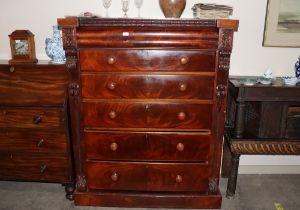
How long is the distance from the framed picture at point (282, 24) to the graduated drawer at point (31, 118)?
6.62ft

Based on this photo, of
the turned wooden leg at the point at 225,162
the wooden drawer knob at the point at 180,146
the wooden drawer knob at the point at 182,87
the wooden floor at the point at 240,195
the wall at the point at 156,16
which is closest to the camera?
the wooden drawer knob at the point at 182,87

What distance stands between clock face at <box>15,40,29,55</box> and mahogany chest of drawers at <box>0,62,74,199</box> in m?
0.21

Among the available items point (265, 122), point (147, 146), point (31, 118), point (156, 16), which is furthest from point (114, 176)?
point (156, 16)

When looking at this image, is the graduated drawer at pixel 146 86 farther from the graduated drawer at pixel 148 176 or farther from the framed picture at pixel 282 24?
the framed picture at pixel 282 24

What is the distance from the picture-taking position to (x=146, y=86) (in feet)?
6.90

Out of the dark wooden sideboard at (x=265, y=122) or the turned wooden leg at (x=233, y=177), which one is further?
the turned wooden leg at (x=233, y=177)

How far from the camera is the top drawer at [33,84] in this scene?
Result: 7.51 ft

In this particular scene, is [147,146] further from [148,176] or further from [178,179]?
[178,179]

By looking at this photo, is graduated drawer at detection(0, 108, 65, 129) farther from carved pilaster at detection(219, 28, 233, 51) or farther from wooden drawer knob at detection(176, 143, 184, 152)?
carved pilaster at detection(219, 28, 233, 51)

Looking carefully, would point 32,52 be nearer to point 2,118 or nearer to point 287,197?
point 2,118

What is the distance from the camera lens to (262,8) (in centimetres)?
256

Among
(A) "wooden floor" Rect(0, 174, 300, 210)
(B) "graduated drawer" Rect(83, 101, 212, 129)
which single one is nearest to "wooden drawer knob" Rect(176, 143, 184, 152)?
(B) "graduated drawer" Rect(83, 101, 212, 129)

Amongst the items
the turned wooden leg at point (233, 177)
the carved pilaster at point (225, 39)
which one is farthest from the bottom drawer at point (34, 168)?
the carved pilaster at point (225, 39)

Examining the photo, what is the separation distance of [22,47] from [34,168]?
3.52 feet
